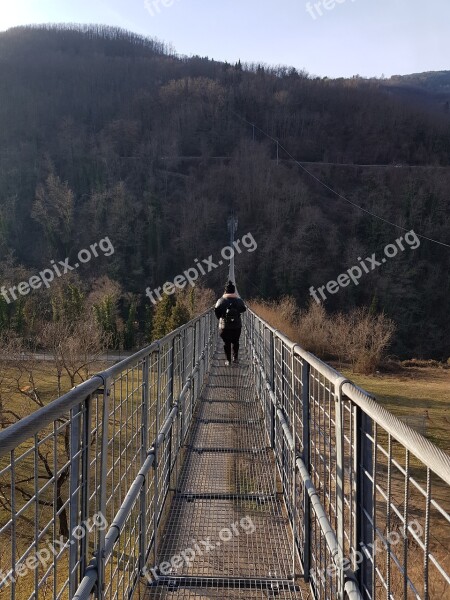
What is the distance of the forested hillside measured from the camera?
208 ft

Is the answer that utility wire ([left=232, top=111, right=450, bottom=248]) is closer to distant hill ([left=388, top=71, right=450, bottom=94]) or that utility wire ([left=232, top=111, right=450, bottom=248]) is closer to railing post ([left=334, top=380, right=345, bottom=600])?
distant hill ([left=388, top=71, right=450, bottom=94])

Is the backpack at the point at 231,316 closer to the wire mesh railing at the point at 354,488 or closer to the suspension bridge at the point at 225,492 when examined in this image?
the suspension bridge at the point at 225,492

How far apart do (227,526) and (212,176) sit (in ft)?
260

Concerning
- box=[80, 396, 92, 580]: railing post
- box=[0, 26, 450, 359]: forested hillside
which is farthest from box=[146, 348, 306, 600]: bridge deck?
box=[0, 26, 450, 359]: forested hillside

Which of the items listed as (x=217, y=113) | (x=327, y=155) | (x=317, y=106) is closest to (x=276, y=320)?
(x=327, y=155)

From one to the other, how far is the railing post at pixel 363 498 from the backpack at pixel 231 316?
20.3 ft

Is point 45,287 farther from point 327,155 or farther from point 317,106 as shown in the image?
point 317,106

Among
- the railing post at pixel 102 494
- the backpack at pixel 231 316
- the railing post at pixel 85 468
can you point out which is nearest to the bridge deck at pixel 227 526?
the railing post at pixel 102 494

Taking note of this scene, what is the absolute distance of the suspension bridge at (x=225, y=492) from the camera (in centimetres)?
135

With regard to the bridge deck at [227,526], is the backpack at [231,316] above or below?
above

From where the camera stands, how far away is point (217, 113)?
98000 mm

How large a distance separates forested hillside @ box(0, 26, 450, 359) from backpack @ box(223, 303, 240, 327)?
3195 centimetres

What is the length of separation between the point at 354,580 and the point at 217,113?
103 m

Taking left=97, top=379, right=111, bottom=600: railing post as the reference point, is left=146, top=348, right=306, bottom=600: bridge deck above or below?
below
